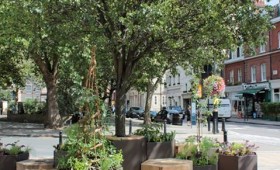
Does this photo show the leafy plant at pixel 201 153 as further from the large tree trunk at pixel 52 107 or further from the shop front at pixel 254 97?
the shop front at pixel 254 97

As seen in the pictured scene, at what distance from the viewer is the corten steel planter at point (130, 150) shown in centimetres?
798

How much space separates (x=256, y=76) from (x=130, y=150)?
43.8 metres

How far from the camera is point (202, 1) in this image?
8.33 m

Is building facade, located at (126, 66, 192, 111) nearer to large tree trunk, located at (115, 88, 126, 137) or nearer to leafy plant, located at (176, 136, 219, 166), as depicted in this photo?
large tree trunk, located at (115, 88, 126, 137)

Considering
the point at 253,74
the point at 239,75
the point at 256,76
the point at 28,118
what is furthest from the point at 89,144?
the point at 239,75

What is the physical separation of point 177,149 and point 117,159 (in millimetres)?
4080

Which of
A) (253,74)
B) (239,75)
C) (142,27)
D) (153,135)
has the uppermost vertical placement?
(239,75)

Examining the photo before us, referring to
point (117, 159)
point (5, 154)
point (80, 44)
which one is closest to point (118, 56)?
point (80, 44)

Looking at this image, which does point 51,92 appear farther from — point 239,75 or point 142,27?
point 239,75

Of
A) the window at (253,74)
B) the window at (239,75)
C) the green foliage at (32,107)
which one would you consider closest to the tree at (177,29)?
the green foliage at (32,107)

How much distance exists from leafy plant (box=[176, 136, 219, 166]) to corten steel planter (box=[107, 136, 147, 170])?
86 cm

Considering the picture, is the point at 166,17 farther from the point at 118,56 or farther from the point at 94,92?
the point at 94,92

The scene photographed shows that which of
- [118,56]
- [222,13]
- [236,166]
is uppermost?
[222,13]

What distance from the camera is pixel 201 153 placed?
8344 millimetres
